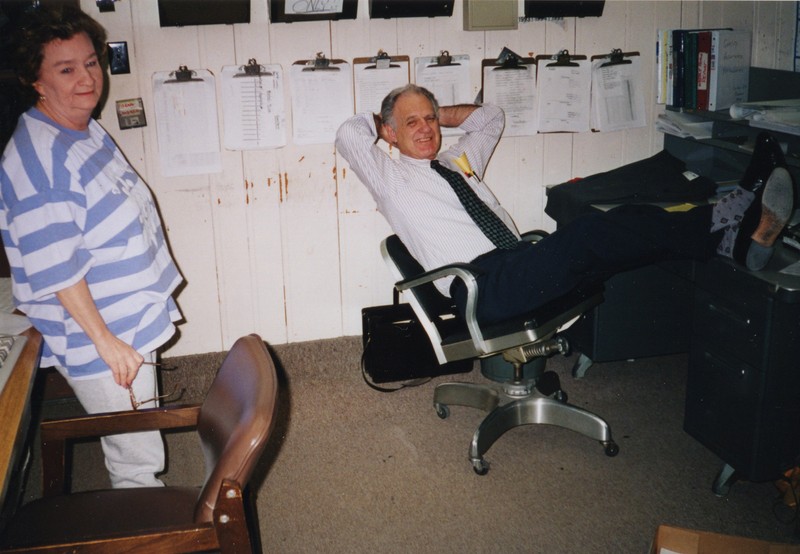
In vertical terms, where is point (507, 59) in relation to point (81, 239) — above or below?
above

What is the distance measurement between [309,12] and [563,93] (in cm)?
107

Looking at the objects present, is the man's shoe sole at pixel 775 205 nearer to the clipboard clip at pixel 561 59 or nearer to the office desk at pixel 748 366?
the office desk at pixel 748 366

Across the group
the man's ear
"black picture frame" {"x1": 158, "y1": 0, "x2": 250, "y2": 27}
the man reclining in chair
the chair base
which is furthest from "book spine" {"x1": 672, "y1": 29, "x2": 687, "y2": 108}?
"black picture frame" {"x1": 158, "y1": 0, "x2": 250, "y2": 27}

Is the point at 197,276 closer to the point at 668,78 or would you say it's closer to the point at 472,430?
the point at 472,430

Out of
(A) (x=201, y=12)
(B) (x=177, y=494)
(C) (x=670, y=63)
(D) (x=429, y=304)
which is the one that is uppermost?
(A) (x=201, y=12)

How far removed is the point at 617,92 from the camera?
2.99m

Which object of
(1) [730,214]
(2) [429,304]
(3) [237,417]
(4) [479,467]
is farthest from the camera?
(2) [429,304]

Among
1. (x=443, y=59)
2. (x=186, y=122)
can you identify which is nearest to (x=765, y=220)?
(x=443, y=59)

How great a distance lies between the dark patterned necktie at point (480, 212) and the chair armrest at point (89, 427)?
132 centimetres

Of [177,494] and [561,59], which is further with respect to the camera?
[561,59]

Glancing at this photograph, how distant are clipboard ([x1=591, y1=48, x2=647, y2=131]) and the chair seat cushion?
2228mm

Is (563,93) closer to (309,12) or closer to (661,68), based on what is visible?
(661,68)

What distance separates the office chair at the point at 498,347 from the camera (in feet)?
7.25

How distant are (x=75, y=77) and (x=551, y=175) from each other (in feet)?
6.44
